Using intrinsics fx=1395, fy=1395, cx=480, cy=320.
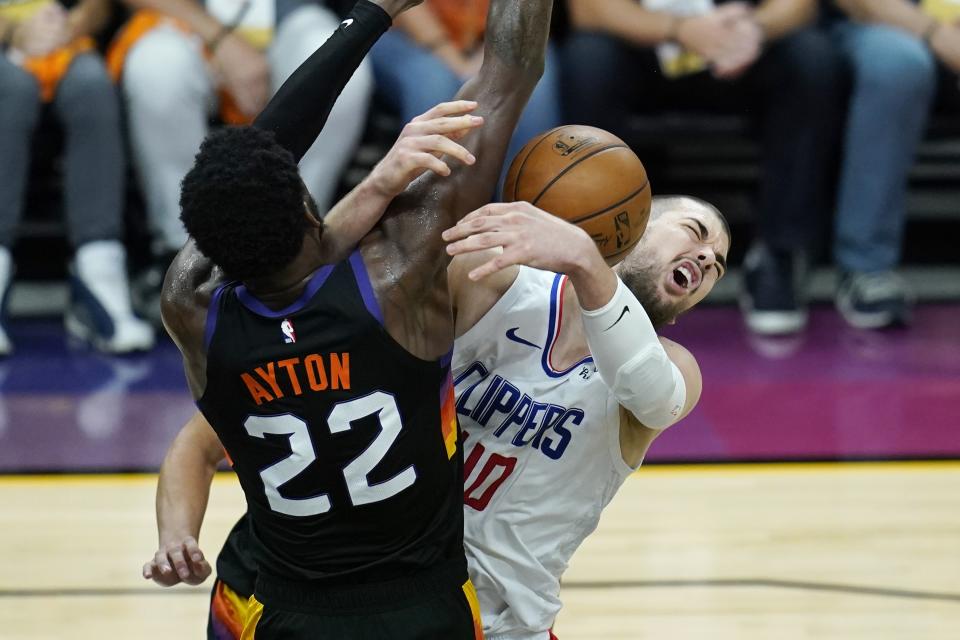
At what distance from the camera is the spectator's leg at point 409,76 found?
6270 mm

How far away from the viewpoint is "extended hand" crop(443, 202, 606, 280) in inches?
87.7

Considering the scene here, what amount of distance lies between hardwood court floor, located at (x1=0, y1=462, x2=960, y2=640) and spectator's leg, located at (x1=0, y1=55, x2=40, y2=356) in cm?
149

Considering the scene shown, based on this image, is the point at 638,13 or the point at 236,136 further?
the point at 638,13

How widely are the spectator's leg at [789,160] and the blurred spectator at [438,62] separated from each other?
39.7 inches

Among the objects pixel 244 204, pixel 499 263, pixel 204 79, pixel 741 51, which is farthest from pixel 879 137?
pixel 244 204

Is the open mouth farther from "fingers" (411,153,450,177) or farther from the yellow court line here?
the yellow court line

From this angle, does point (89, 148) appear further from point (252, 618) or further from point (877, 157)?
point (252, 618)

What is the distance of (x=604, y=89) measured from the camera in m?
6.39

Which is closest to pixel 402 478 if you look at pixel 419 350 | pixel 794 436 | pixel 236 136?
pixel 419 350

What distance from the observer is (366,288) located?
2.30 metres

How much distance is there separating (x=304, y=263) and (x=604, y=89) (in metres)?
4.31

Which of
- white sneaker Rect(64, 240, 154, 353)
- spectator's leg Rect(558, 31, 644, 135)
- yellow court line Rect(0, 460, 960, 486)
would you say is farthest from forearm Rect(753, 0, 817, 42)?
white sneaker Rect(64, 240, 154, 353)

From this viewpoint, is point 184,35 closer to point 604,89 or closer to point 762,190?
point 604,89

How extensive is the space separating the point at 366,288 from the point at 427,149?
0.82 ft
